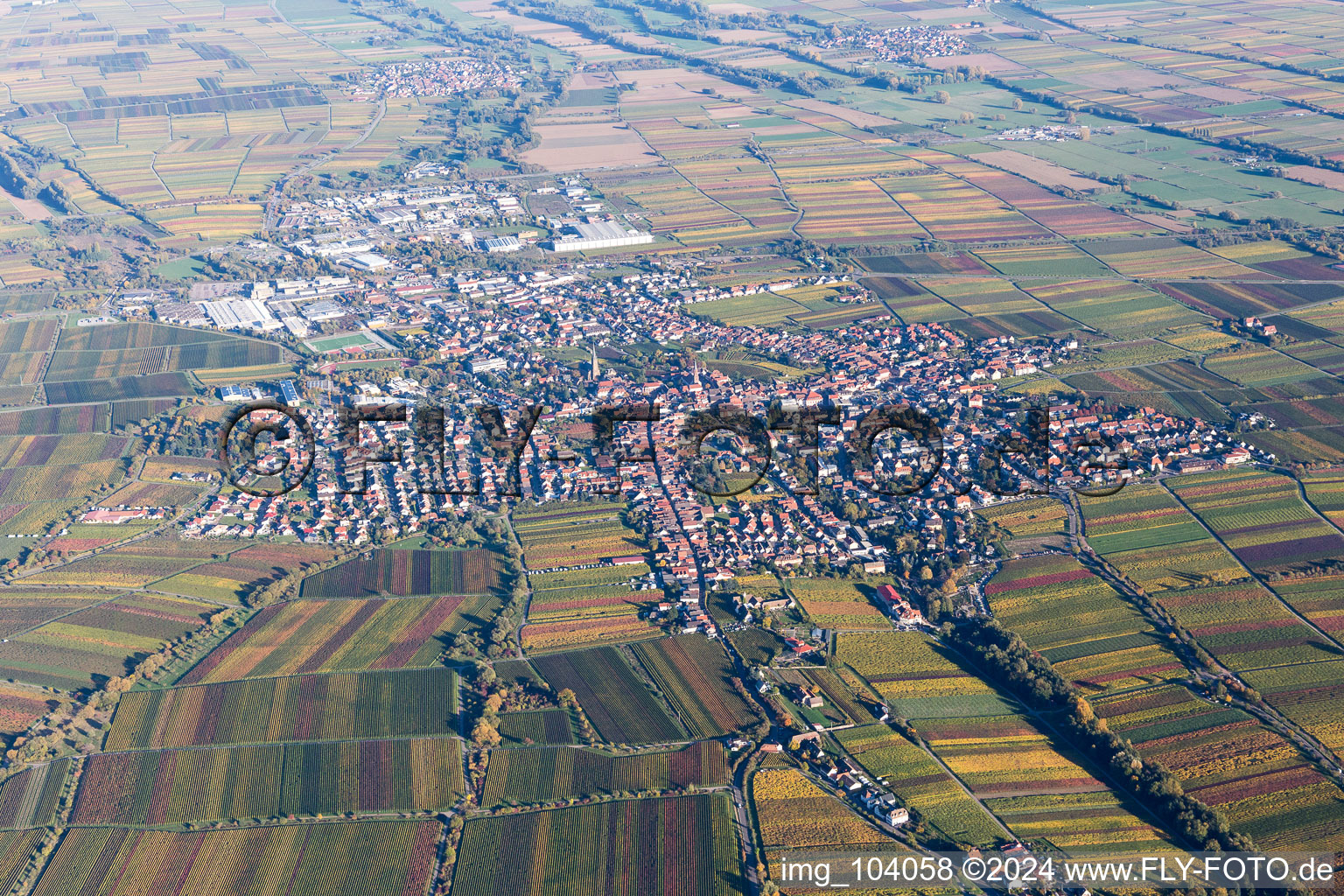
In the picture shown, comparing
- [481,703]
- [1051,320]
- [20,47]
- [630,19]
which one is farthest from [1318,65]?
[20,47]

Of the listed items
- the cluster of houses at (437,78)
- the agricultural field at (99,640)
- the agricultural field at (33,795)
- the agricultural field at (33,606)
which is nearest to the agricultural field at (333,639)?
the agricultural field at (99,640)

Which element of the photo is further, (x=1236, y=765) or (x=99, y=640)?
(x=99, y=640)

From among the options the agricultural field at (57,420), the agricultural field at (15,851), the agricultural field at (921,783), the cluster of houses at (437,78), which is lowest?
the agricultural field at (57,420)

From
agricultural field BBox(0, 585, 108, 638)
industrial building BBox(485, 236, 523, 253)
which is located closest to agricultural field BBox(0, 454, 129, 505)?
agricultural field BBox(0, 585, 108, 638)

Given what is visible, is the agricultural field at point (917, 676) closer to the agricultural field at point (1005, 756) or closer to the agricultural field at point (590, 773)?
the agricultural field at point (1005, 756)

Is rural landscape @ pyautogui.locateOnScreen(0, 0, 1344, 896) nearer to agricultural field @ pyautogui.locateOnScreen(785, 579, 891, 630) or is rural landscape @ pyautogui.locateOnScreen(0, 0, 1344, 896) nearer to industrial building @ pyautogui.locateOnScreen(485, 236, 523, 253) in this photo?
agricultural field @ pyautogui.locateOnScreen(785, 579, 891, 630)

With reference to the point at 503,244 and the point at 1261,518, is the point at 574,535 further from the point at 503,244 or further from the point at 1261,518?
the point at 503,244

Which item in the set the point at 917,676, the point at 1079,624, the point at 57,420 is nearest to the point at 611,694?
the point at 917,676
